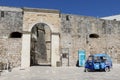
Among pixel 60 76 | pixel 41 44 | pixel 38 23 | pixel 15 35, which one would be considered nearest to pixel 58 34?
pixel 38 23

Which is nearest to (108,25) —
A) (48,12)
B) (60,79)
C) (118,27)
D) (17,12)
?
(118,27)

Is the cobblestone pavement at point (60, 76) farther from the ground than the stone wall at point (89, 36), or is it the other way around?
the stone wall at point (89, 36)

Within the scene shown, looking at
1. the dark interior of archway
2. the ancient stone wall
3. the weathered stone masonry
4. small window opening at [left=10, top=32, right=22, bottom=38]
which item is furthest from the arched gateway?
the dark interior of archway

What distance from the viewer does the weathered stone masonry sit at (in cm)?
1833

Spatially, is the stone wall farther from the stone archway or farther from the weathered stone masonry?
the stone archway

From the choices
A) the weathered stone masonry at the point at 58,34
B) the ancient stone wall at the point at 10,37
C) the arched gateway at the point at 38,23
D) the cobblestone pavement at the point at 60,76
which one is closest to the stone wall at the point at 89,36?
the weathered stone masonry at the point at 58,34

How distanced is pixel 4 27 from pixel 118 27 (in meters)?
11.2

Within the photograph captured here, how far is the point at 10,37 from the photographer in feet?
60.7

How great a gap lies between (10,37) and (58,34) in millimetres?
4213

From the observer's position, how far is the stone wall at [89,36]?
19750 millimetres

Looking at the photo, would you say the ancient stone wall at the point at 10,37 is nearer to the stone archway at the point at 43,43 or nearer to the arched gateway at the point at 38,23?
the arched gateway at the point at 38,23

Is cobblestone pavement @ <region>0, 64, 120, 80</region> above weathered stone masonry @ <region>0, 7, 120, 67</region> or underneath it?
underneath

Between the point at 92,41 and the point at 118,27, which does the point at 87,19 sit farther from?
the point at 118,27

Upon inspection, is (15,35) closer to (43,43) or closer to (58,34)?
(58,34)
